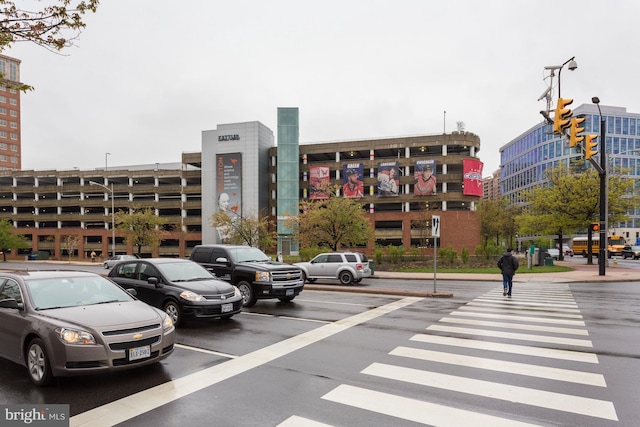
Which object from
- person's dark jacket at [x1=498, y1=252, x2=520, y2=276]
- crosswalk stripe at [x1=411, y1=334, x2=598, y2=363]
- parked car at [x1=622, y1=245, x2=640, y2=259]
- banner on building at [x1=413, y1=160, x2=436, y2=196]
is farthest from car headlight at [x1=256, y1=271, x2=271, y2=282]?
parked car at [x1=622, y1=245, x2=640, y2=259]

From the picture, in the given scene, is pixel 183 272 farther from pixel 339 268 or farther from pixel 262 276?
pixel 339 268

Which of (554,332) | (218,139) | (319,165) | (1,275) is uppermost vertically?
(218,139)

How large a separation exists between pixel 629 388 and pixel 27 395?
8056 mm

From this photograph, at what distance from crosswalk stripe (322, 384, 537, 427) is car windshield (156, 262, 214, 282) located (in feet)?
19.6

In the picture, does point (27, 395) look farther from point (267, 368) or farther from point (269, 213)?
point (269, 213)

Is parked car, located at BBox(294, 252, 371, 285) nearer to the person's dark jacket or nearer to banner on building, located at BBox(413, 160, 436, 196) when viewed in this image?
the person's dark jacket

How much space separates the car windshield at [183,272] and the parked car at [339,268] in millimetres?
11060

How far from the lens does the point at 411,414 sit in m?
4.82

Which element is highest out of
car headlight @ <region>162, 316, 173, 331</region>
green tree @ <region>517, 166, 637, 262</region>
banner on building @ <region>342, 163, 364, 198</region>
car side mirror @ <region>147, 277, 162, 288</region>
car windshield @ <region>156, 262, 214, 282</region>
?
banner on building @ <region>342, 163, 364, 198</region>

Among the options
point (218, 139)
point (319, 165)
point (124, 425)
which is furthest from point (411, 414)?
point (218, 139)

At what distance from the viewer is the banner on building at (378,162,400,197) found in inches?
2469

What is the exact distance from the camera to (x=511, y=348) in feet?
25.8

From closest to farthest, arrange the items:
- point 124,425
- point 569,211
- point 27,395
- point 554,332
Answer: point 124,425 → point 27,395 → point 554,332 → point 569,211

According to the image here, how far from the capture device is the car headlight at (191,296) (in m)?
9.56
